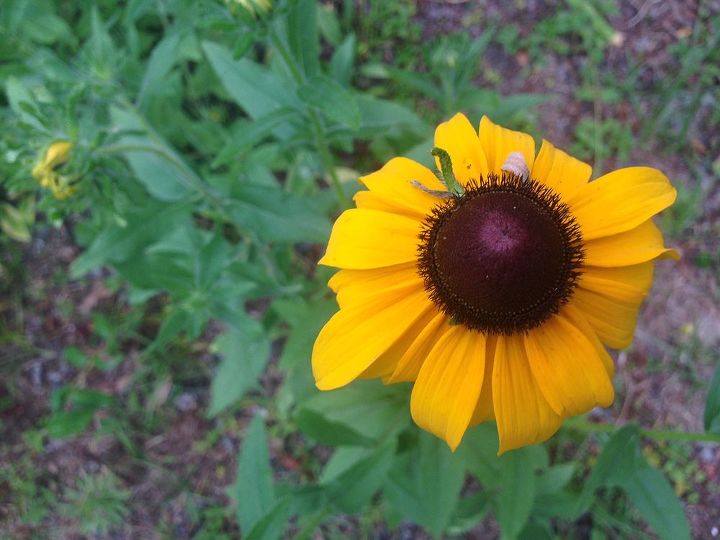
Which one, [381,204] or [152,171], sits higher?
[381,204]

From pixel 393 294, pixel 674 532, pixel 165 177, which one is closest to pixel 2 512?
pixel 165 177

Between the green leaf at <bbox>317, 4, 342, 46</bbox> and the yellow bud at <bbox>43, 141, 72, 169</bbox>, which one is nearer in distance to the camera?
the yellow bud at <bbox>43, 141, 72, 169</bbox>

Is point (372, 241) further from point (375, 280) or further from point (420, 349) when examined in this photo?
point (420, 349)

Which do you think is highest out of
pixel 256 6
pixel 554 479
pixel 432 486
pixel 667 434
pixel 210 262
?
pixel 256 6

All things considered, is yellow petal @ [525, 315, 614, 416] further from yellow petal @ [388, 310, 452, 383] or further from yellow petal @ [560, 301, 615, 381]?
yellow petal @ [388, 310, 452, 383]

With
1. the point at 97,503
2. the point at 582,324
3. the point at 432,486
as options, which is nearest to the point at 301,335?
the point at 432,486

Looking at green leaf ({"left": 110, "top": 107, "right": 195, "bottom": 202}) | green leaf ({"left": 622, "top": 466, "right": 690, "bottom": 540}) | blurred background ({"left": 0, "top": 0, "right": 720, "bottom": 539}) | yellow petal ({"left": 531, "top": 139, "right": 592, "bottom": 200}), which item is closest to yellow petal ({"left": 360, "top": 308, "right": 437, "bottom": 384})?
yellow petal ({"left": 531, "top": 139, "right": 592, "bottom": 200})

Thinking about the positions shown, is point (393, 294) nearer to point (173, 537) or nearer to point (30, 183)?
point (30, 183)
